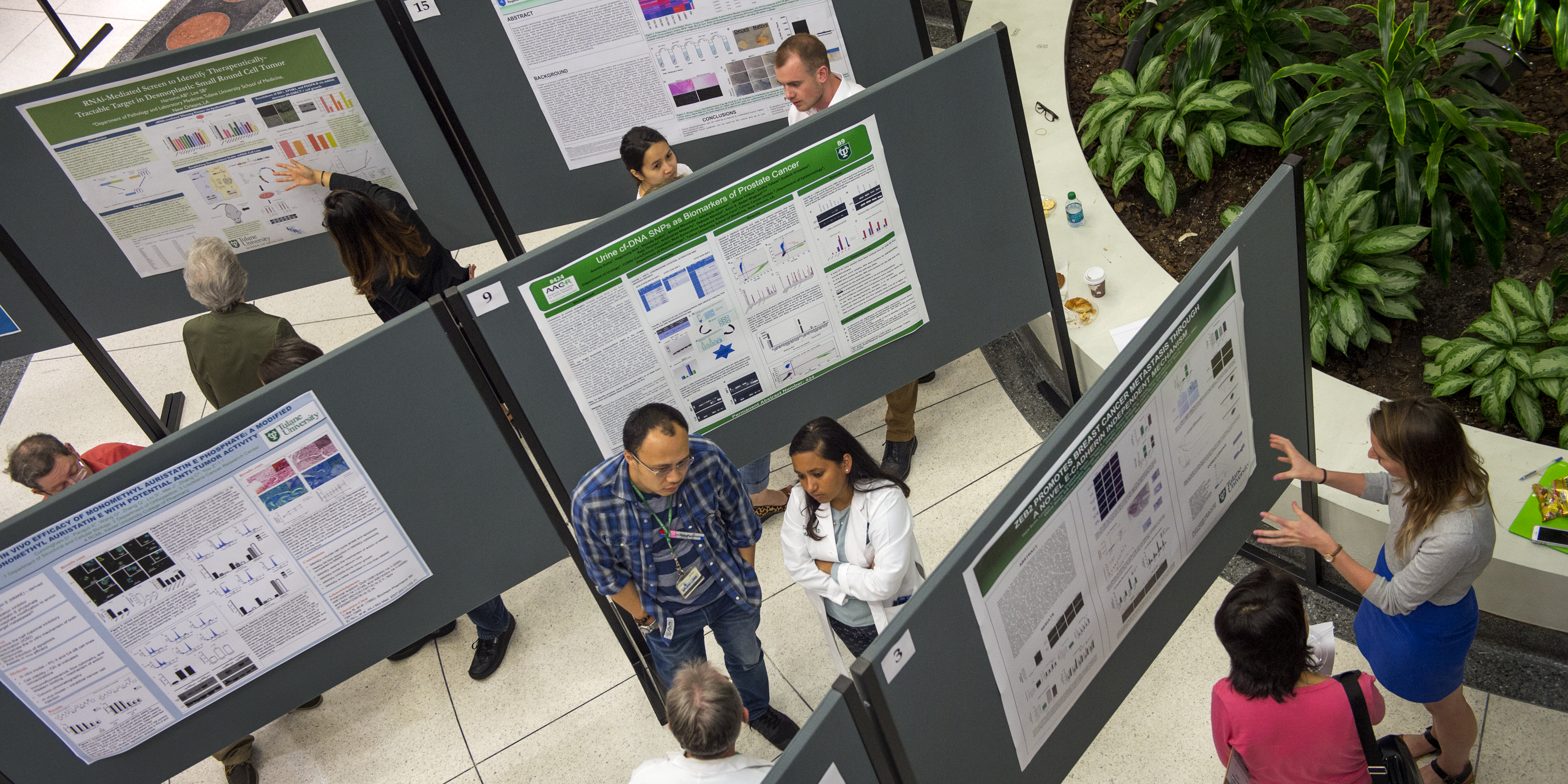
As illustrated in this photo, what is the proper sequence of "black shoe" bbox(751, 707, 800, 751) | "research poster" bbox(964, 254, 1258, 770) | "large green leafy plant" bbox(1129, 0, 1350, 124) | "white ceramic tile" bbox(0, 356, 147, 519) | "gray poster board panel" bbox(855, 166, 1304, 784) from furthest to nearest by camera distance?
1. "white ceramic tile" bbox(0, 356, 147, 519)
2. "large green leafy plant" bbox(1129, 0, 1350, 124)
3. "black shoe" bbox(751, 707, 800, 751)
4. "research poster" bbox(964, 254, 1258, 770)
5. "gray poster board panel" bbox(855, 166, 1304, 784)

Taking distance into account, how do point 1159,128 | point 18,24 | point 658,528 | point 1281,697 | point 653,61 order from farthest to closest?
point 18,24, point 1159,128, point 653,61, point 658,528, point 1281,697

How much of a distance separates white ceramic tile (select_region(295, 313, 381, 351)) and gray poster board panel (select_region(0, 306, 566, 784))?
9.17 ft

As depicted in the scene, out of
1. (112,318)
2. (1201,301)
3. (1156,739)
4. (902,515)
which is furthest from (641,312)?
(112,318)

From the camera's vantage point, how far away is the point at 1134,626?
2.92m

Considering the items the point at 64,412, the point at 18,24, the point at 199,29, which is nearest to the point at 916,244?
the point at 64,412

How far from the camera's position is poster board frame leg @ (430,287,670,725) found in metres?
3.12

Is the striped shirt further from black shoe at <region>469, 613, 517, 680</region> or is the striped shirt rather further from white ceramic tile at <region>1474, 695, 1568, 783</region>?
white ceramic tile at <region>1474, 695, 1568, 783</region>

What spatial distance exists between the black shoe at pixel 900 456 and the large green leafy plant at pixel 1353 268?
5.43 ft

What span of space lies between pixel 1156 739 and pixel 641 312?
224 cm

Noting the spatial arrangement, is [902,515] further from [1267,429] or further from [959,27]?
[959,27]

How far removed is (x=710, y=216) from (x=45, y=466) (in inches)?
96.9

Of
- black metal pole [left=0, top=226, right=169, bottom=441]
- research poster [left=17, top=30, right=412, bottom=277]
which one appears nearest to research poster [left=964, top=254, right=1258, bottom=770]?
research poster [left=17, top=30, right=412, bottom=277]

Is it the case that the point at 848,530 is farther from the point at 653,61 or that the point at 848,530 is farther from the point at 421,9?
the point at 421,9

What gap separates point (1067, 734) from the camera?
280 cm
